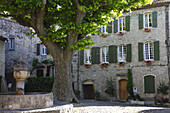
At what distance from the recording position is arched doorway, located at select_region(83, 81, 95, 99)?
1014 inches

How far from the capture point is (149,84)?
71.6 feet

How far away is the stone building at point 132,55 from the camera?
845 inches

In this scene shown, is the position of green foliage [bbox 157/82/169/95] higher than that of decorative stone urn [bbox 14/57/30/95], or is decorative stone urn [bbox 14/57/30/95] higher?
decorative stone urn [bbox 14/57/30/95]

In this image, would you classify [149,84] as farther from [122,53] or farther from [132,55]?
[122,53]

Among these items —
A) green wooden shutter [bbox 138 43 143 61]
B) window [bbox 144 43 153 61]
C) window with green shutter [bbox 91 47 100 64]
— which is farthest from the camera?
window with green shutter [bbox 91 47 100 64]

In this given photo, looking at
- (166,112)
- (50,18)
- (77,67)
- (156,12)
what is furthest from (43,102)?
(77,67)

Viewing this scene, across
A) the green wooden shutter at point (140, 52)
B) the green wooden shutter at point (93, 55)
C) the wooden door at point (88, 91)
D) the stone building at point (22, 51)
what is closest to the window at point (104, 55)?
the green wooden shutter at point (93, 55)

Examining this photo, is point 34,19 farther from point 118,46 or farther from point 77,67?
point 77,67

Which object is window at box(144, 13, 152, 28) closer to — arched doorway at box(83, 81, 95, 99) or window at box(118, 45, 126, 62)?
window at box(118, 45, 126, 62)

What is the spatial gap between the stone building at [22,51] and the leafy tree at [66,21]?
47.9ft

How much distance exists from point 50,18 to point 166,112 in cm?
820

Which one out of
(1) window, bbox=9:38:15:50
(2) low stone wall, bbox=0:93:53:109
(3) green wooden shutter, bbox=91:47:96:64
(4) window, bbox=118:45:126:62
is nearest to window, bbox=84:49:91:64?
(3) green wooden shutter, bbox=91:47:96:64

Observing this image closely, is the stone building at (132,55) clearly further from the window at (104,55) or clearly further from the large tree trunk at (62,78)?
the large tree trunk at (62,78)

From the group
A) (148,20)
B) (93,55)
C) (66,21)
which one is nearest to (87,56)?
(93,55)
